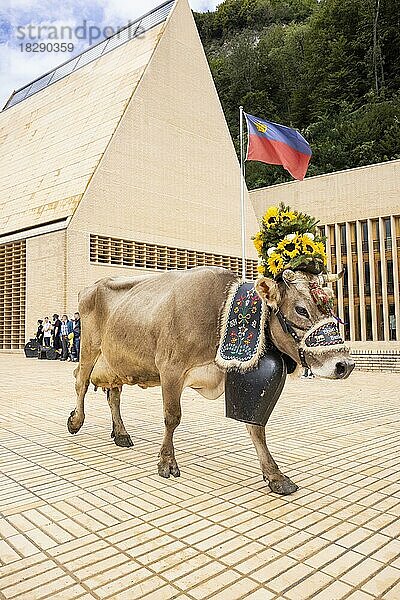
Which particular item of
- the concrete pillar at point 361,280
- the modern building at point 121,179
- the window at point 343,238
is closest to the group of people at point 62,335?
the modern building at point 121,179

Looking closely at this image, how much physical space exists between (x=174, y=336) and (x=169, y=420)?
648 millimetres

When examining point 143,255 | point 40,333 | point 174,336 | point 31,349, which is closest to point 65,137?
point 143,255

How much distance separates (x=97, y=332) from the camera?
505cm

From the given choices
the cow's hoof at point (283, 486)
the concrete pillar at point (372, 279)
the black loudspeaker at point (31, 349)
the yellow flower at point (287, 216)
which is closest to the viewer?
the cow's hoof at point (283, 486)

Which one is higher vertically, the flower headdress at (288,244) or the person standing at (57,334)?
the flower headdress at (288,244)

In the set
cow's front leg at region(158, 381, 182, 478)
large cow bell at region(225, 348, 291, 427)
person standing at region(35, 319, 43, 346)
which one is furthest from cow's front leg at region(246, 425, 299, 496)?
person standing at region(35, 319, 43, 346)

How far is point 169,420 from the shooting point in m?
4.00

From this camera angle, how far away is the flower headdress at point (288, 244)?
3.55 m

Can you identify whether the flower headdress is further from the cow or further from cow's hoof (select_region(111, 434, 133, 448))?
cow's hoof (select_region(111, 434, 133, 448))

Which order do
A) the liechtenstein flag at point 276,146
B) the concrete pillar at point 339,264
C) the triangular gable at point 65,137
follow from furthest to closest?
the concrete pillar at point 339,264, the triangular gable at point 65,137, the liechtenstein flag at point 276,146

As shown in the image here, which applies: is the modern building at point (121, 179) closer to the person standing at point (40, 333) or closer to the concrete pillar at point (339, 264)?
the person standing at point (40, 333)

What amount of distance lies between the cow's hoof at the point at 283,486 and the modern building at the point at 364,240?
22.4 metres

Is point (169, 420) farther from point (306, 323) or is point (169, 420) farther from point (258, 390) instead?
point (306, 323)

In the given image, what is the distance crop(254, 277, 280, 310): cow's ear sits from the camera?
140 inches
